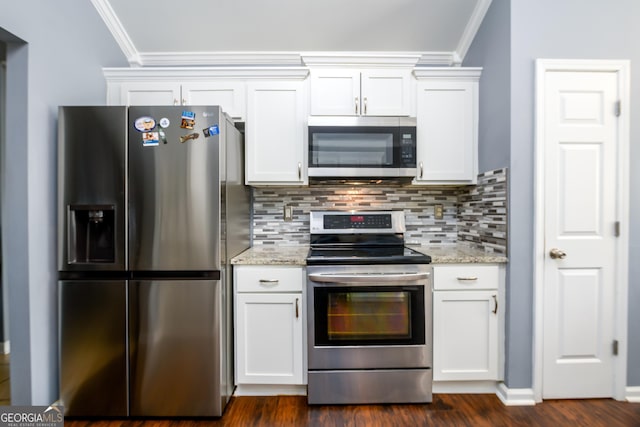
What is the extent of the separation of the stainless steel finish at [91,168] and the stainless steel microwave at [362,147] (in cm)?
113

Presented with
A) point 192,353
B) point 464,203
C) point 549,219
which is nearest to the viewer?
point 192,353

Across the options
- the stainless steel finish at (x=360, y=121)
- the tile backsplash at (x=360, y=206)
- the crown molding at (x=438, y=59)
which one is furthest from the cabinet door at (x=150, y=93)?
the crown molding at (x=438, y=59)

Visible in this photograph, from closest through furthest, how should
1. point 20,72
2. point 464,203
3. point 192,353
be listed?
1. point 20,72
2. point 192,353
3. point 464,203

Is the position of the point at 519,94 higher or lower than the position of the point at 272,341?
higher

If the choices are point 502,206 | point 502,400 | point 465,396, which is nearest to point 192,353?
point 465,396

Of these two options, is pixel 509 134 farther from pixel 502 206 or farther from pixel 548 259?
pixel 548 259

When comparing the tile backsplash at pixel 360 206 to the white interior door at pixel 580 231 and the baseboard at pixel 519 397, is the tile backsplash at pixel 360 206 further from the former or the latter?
the baseboard at pixel 519 397

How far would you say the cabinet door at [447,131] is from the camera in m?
2.21

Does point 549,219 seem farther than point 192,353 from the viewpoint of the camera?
Yes

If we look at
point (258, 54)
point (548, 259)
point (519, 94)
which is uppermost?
point (258, 54)

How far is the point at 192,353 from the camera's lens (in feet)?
5.63

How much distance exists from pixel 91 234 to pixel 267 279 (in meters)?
1.02

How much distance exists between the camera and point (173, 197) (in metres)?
1.69

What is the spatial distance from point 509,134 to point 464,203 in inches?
28.4
